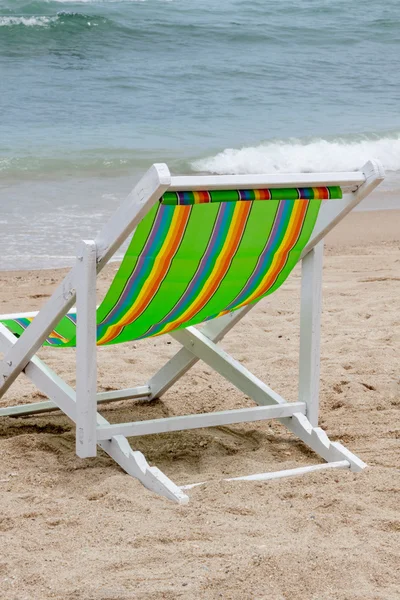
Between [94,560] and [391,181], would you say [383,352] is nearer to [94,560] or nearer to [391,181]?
[94,560]

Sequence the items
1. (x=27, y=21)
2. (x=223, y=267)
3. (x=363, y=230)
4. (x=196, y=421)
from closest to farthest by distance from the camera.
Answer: (x=223, y=267), (x=196, y=421), (x=363, y=230), (x=27, y=21)

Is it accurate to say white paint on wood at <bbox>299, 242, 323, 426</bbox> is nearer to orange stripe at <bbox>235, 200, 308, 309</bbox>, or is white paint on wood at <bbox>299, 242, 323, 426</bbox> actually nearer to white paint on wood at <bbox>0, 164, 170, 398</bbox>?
orange stripe at <bbox>235, 200, 308, 309</bbox>

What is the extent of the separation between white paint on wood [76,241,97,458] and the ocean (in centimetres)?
374

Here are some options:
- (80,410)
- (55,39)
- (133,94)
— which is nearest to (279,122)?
(133,94)

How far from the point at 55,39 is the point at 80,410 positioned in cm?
1758

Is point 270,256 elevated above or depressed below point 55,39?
above

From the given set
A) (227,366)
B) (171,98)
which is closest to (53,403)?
(227,366)

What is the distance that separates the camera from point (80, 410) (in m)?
2.86

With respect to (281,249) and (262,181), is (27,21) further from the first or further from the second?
(262,181)

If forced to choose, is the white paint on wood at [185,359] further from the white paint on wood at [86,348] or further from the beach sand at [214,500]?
the white paint on wood at [86,348]

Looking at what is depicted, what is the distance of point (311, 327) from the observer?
3141 mm

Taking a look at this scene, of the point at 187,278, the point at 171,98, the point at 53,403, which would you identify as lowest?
the point at 171,98

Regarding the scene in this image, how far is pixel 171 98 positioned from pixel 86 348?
1267cm

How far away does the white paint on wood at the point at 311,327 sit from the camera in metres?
3.11
